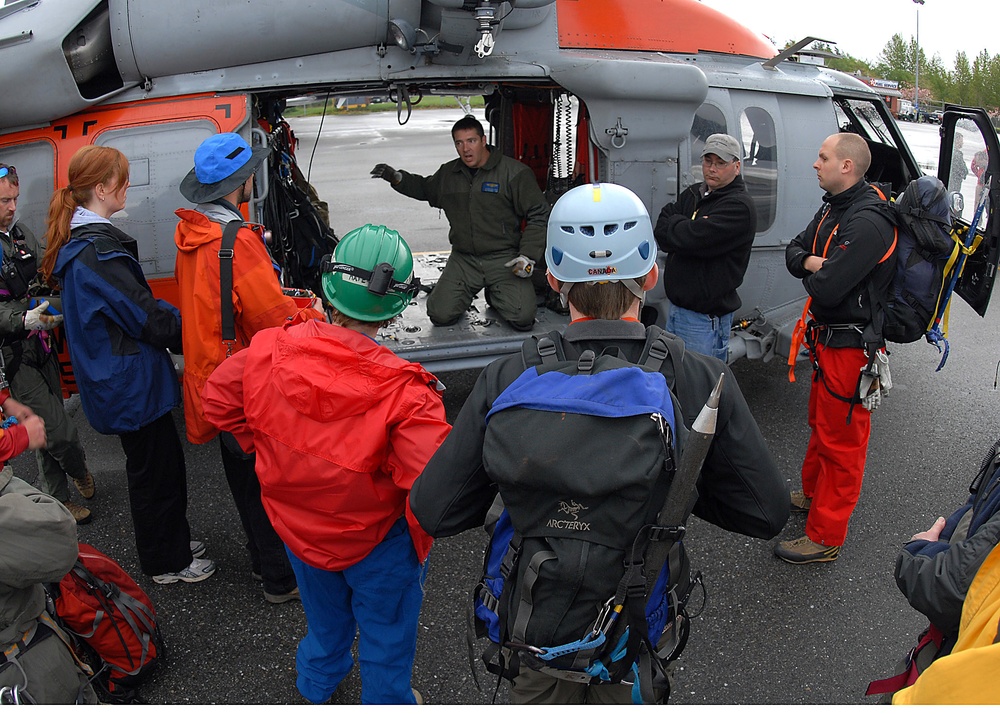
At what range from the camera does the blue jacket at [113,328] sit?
3232 mm

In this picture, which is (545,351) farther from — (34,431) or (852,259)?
(852,259)

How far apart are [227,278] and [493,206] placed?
2.63 m

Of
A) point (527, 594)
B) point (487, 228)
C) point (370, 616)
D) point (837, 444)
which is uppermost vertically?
point (527, 594)

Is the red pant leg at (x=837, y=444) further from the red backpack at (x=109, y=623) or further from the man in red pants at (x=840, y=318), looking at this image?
the red backpack at (x=109, y=623)

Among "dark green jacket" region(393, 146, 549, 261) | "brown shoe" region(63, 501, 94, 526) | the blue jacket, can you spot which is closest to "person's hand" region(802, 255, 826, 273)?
"dark green jacket" region(393, 146, 549, 261)

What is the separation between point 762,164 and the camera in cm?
557

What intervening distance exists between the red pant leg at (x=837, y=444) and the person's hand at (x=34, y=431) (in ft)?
10.9

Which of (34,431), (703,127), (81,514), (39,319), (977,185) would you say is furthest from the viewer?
(703,127)

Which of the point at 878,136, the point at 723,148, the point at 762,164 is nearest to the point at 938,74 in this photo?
the point at 878,136

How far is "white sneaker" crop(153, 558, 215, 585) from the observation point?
3785 mm

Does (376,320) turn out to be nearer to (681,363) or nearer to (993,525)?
(681,363)

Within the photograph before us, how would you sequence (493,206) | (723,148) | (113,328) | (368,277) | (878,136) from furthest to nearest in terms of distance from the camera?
(878,136)
(493,206)
(723,148)
(113,328)
(368,277)

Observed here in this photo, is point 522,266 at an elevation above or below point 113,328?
below

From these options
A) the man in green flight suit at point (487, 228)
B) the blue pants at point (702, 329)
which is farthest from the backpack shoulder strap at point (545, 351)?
the man in green flight suit at point (487, 228)
